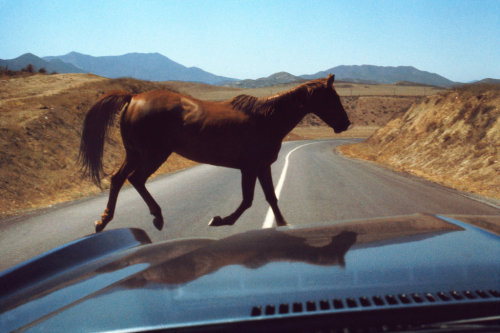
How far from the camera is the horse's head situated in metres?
4.00

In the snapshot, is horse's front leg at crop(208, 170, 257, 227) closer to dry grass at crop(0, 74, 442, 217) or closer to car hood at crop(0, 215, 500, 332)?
car hood at crop(0, 215, 500, 332)

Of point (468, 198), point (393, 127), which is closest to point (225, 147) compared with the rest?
point (468, 198)

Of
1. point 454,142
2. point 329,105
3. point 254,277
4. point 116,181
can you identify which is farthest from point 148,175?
point 454,142

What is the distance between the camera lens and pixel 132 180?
176 inches

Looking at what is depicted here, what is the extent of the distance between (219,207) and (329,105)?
15.5ft

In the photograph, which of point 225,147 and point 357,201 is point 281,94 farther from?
point 357,201

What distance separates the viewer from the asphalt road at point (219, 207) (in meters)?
6.34

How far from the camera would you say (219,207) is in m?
8.34

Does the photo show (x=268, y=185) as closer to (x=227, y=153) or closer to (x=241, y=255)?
(x=227, y=153)

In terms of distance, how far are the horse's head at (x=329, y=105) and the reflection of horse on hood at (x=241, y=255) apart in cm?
146

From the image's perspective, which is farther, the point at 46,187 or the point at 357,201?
the point at 46,187

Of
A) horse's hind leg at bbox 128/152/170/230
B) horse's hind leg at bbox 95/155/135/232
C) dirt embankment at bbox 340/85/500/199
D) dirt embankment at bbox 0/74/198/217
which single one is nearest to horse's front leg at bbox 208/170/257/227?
horse's hind leg at bbox 128/152/170/230

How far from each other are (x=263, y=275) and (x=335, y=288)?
367mm

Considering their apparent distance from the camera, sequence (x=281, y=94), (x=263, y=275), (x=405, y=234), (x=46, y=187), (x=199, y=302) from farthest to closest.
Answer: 1. (x=46, y=187)
2. (x=281, y=94)
3. (x=405, y=234)
4. (x=263, y=275)
5. (x=199, y=302)
